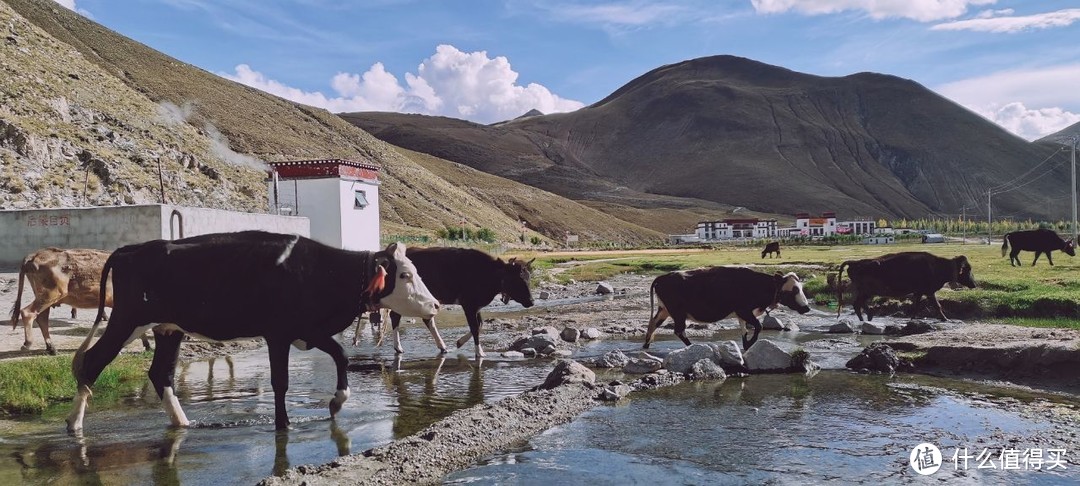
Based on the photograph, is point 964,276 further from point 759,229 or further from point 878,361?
point 759,229

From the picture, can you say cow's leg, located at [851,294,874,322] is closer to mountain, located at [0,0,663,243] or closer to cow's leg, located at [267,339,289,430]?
cow's leg, located at [267,339,289,430]

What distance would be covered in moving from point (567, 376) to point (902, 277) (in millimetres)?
14709

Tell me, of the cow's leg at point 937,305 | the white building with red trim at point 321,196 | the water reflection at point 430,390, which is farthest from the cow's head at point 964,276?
the white building with red trim at point 321,196

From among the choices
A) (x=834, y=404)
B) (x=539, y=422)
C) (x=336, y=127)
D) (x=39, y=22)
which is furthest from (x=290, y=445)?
(x=39, y=22)

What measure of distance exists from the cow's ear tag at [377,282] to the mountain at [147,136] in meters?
42.7

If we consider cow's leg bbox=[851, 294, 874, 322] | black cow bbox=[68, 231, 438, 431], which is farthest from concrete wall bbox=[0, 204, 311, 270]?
cow's leg bbox=[851, 294, 874, 322]

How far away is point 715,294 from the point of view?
55.4 ft

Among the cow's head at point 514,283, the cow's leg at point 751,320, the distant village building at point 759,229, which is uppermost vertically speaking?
the distant village building at point 759,229

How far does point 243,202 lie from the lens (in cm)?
6681

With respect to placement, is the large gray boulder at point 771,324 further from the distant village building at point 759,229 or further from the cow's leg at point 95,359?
the distant village building at point 759,229

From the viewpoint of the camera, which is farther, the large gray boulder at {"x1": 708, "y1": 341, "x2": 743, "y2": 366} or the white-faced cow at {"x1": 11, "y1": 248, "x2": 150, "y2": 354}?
the white-faced cow at {"x1": 11, "y1": 248, "x2": 150, "y2": 354}

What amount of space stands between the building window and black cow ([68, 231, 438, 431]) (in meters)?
34.9

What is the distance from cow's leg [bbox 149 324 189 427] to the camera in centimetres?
985

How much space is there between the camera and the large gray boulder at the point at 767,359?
46.6 ft
